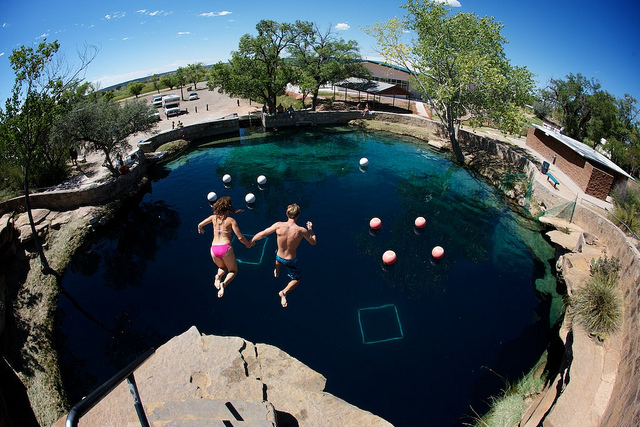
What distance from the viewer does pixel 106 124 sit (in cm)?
2156

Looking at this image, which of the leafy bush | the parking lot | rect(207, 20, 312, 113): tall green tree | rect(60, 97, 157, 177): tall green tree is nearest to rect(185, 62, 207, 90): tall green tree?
the parking lot

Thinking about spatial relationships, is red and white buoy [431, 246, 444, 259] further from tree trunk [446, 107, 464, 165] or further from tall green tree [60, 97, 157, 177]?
tall green tree [60, 97, 157, 177]

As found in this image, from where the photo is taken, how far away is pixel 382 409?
9.50 metres

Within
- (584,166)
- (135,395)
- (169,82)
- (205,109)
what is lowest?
(584,166)

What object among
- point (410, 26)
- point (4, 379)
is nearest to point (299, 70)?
point (410, 26)

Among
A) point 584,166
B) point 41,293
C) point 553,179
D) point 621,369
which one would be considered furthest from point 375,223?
point 41,293

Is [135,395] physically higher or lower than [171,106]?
lower

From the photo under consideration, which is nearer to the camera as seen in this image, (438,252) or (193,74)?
(438,252)

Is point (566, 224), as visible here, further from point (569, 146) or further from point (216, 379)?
point (216, 379)

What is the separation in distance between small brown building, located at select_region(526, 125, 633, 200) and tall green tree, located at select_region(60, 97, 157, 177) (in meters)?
30.0

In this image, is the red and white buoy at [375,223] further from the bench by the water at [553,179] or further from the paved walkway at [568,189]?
the bench by the water at [553,179]

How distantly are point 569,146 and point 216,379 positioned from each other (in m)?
24.6

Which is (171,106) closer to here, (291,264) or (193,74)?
(193,74)

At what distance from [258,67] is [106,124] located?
17.1m
